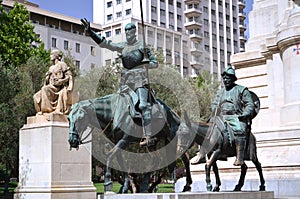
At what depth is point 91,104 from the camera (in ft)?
39.2

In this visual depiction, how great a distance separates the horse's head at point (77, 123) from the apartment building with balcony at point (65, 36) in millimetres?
63369

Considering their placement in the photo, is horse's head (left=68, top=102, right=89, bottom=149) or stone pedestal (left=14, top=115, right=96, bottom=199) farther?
stone pedestal (left=14, top=115, right=96, bottom=199)

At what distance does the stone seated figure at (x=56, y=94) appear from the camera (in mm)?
17844

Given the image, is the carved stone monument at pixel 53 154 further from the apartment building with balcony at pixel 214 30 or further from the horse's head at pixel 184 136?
the apartment building with balcony at pixel 214 30

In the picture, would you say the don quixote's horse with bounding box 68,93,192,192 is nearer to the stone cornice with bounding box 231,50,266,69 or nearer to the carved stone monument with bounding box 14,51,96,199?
the carved stone monument with bounding box 14,51,96,199

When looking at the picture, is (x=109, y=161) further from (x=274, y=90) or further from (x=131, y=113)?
(x=274, y=90)

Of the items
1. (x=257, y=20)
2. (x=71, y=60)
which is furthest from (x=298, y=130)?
(x=71, y=60)

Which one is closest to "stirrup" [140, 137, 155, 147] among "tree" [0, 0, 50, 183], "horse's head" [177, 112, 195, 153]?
"horse's head" [177, 112, 195, 153]

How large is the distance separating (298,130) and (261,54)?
513cm

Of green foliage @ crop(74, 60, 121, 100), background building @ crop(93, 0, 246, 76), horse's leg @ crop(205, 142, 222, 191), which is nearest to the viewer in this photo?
horse's leg @ crop(205, 142, 222, 191)

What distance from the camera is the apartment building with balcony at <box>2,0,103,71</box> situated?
76062mm

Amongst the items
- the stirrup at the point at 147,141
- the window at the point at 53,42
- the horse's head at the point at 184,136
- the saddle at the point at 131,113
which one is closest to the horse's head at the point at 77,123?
the saddle at the point at 131,113

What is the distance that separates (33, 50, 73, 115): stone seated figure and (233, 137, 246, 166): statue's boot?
678 cm

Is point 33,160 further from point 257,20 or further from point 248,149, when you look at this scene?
point 257,20
